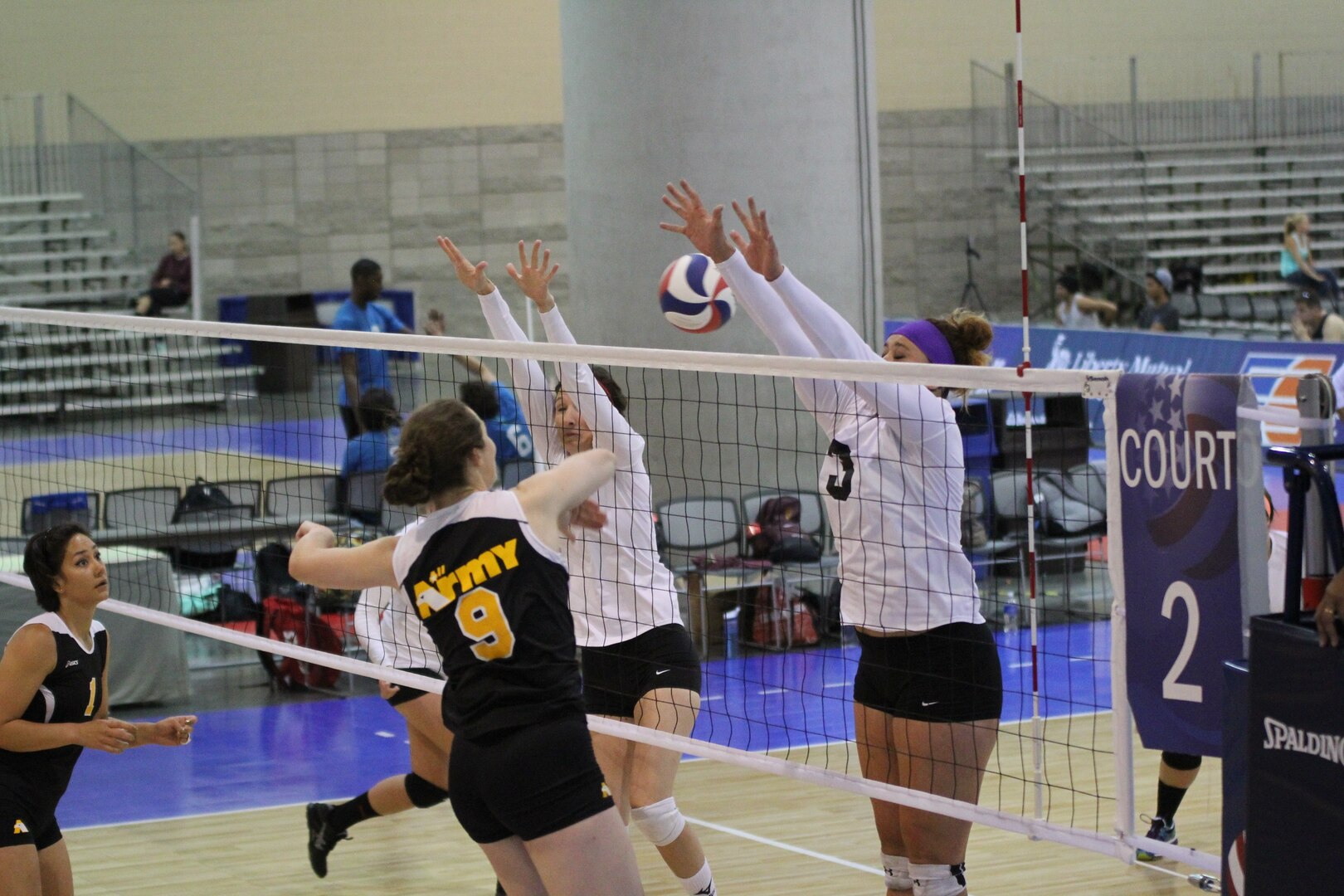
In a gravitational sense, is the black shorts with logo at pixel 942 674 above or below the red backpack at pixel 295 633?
above

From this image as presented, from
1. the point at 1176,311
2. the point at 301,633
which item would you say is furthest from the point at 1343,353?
the point at 301,633

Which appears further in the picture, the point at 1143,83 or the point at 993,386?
the point at 1143,83

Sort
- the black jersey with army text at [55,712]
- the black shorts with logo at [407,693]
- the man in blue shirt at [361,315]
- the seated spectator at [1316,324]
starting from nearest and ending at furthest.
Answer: the black jersey with army text at [55,712], the black shorts with logo at [407,693], the man in blue shirt at [361,315], the seated spectator at [1316,324]

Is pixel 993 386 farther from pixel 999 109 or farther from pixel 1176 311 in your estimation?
pixel 999 109

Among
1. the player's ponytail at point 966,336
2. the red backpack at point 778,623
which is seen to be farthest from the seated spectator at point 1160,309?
the player's ponytail at point 966,336

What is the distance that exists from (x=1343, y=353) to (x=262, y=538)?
28.0ft

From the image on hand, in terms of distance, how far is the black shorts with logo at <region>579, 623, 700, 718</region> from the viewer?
199 inches

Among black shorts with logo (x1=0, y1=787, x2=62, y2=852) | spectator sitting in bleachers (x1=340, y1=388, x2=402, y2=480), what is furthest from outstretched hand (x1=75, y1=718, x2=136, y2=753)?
spectator sitting in bleachers (x1=340, y1=388, x2=402, y2=480)

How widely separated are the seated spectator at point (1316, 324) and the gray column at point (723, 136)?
228 inches

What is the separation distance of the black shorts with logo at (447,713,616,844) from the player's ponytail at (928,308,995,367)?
5.41 feet

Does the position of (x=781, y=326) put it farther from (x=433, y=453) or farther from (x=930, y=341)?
(x=433, y=453)

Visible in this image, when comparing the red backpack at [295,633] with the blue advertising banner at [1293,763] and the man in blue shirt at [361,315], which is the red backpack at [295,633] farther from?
the blue advertising banner at [1293,763]

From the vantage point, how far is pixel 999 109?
71.6 feet

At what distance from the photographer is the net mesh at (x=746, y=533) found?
4238 mm
